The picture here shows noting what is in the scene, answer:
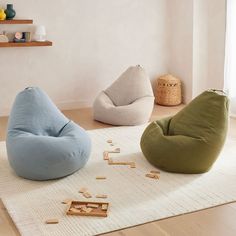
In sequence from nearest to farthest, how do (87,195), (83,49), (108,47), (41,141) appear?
1. (87,195)
2. (41,141)
3. (83,49)
4. (108,47)

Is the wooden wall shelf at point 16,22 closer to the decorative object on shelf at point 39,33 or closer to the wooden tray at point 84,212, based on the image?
the decorative object on shelf at point 39,33

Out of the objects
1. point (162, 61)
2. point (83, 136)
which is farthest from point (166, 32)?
point (83, 136)

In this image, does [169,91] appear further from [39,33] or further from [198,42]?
[39,33]

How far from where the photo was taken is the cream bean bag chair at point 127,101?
475 cm

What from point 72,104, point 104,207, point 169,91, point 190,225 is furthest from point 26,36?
point 190,225

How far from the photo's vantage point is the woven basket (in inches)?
223

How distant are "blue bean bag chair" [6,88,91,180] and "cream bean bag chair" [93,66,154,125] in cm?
111

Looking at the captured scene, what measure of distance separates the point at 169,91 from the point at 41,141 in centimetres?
266

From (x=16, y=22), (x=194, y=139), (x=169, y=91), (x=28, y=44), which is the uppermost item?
(x=16, y=22)

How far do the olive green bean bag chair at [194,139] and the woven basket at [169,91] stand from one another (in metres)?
2.07

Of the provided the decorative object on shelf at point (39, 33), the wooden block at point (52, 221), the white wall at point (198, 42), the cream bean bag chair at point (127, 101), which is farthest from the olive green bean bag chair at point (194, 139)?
the decorative object on shelf at point (39, 33)

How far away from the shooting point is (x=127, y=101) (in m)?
5.11

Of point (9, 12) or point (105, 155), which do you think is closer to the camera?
point (105, 155)

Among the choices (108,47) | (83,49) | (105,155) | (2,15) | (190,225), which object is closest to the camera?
(190,225)
